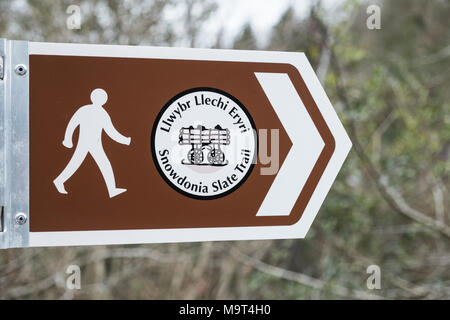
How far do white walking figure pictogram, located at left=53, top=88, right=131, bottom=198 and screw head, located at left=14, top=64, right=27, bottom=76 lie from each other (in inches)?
3.9

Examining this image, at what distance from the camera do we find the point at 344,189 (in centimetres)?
294

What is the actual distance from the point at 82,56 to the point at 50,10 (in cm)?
160

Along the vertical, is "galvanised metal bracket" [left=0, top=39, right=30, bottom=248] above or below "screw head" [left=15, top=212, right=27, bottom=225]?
above

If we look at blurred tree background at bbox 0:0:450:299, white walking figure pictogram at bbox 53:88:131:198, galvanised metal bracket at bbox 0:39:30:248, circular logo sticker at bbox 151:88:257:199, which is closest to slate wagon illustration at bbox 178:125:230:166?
circular logo sticker at bbox 151:88:257:199

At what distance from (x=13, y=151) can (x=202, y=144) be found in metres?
0.29

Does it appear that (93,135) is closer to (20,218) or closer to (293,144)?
(20,218)

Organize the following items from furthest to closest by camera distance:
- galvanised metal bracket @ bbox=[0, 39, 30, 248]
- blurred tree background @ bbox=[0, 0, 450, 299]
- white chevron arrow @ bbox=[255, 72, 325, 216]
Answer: blurred tree background @ bbox=[0, 0, 450, 299], white chevron arrow @ bbox=[255, 72, 325, 216], galvanised metal bracket @ bbox=[0, 39, 30, 248]

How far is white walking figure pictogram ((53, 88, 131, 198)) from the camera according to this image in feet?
2.68

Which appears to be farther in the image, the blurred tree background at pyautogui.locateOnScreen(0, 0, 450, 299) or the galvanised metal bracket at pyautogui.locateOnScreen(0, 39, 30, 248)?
the blurred tree background at pyautogui.locateOnScreen(0, 0, 450, 299)

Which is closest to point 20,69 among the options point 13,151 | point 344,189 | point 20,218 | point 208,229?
point 13,151

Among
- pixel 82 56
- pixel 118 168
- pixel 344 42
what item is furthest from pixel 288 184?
pixel 344 42

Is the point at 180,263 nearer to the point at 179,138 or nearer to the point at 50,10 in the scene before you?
the point at 50,10

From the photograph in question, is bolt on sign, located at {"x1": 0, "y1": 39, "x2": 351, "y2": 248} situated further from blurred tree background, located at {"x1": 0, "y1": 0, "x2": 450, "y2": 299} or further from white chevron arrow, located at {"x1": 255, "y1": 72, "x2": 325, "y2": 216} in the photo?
blurred tree background, located at {"x1": 0, "y1": 0, "x2": 450, "y2": 299}

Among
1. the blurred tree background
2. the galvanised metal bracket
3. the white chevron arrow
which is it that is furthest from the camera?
the blurred tree background
